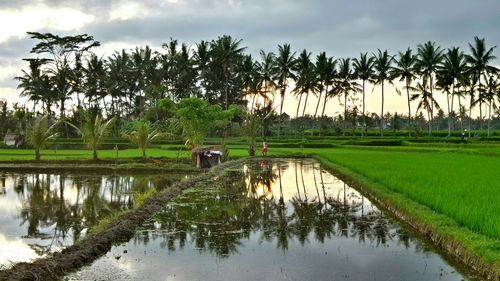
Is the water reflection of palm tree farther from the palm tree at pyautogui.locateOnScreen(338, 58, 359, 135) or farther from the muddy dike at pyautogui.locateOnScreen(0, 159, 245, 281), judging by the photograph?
the palm tree at pyautogui.locateOnScreen(338, 58, 359, 135)

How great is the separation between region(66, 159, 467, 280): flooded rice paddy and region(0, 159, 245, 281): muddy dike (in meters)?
0.17

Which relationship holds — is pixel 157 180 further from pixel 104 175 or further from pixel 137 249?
pixel 137 249

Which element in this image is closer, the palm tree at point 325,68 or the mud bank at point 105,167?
the mud bank at point 105,167

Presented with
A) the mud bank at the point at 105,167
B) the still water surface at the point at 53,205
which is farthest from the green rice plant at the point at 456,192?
the mud bank at the point at 105,167

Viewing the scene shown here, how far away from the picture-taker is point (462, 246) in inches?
281

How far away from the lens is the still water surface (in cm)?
812

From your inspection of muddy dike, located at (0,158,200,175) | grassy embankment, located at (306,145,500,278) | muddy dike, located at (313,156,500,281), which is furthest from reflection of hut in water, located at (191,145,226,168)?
muddy dike, located at (313,156,500,281)

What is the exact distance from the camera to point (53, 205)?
39.4ft

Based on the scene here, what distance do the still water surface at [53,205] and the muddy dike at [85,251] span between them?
704 mm

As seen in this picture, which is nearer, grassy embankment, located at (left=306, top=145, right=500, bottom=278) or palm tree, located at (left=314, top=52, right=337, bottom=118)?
grassy embankment, located at (left=306, top=145, right=500, bottom=278)

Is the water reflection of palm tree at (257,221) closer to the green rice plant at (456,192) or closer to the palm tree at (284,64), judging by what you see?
the green rice plant at (456,192)

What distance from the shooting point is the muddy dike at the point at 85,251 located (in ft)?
Result: 18.6

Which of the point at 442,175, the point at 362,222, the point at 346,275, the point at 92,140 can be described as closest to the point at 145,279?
the point at 346,275

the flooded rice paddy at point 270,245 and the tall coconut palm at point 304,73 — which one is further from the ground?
the tall coconut palm at point 304,73
